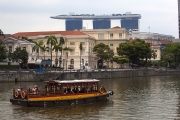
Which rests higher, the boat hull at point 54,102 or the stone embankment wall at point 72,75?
the stone embankment wall at point 72,75

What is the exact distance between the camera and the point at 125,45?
122m

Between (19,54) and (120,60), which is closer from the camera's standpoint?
(19,54)

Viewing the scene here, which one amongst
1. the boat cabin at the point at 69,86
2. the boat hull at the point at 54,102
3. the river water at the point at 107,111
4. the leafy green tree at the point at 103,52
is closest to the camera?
the river water at the point at 107,111

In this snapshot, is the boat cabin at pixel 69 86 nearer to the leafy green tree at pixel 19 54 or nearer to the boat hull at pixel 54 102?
the boat hull at pixel 54 102

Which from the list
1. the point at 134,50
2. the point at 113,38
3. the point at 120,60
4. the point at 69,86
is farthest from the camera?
the point at 113,38

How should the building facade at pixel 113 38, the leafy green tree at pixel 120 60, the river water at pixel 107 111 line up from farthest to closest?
the building facade at pixel 113 38, the leafy green tree at pixel 120 60, the river water at pixel 107 111

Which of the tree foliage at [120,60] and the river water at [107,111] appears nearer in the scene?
the river water at [107,111]

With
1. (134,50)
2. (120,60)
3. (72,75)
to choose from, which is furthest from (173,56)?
(72,75)

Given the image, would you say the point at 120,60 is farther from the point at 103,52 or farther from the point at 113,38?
the point at 113,38

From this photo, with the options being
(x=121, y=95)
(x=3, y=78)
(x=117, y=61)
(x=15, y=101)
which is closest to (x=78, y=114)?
(x=15, y=101)

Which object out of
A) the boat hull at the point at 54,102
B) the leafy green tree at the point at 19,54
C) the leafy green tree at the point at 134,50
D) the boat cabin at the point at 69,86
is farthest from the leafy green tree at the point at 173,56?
the boat hull at the point at 54,102

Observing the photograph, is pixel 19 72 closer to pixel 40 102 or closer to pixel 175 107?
pixel 40 102

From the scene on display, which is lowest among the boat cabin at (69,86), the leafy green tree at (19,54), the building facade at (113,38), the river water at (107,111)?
the river water at (107,111)

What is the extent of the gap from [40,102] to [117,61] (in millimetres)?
78321
